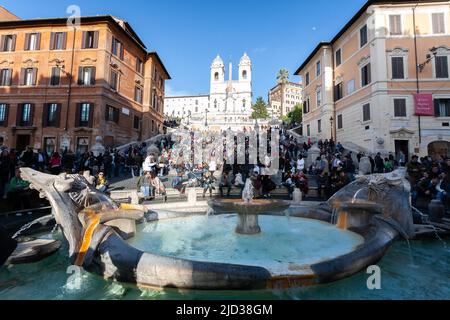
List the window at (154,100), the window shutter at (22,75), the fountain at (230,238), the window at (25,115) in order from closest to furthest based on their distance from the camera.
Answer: the fountain at (230,238) → the window at (25,115) → the window shutter at (22,75) → the window at (154,100)

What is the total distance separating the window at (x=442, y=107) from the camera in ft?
67.9

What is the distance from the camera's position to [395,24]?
2170 centimetres

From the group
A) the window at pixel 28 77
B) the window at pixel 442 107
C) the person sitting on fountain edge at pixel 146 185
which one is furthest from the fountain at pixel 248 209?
the window at pixel 28 77

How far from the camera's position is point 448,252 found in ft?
18.3

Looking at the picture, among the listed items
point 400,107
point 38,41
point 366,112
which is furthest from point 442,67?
point 38,41

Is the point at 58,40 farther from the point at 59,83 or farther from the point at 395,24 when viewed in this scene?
the point at 395,24

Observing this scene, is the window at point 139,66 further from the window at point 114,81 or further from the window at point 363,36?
the window at point 363,36

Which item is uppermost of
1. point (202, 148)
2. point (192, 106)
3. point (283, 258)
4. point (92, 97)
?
point (192, 106)

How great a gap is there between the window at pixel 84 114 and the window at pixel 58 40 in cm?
704

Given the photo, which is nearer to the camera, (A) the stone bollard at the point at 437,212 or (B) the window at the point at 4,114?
(A) the stone bollard at the point at 437,212

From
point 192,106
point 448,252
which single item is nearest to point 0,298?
point 448,252
